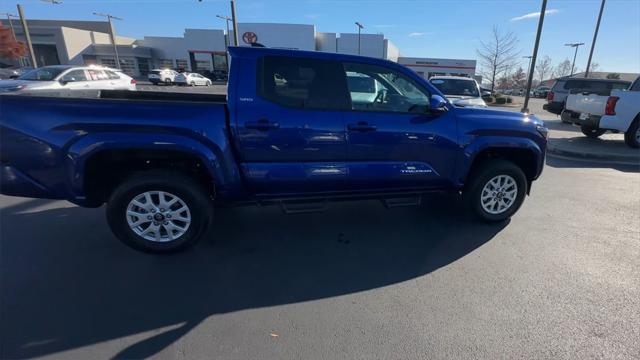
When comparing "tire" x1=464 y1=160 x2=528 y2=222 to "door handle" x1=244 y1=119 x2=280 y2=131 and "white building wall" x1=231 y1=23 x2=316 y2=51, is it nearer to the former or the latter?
"door handle" x1=244 y1=119 x2=280 y2=131

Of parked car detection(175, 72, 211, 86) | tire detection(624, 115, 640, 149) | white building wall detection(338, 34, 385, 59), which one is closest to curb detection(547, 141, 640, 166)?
tire detection(624, 115, 640, 149)

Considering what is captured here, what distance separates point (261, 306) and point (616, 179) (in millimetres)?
7068

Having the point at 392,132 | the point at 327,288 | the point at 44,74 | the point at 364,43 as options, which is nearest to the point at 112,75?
the point at 44,74

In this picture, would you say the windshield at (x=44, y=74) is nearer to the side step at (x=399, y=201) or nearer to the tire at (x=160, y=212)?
the tire at (x=160, y=212)

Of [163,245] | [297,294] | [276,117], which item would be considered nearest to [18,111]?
[163,245]

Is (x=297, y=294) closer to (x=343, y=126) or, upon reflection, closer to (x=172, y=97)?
(x=343, y=126)

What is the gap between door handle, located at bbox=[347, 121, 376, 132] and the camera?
333 centimetres

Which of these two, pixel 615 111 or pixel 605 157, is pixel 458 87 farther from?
pixel 605 157

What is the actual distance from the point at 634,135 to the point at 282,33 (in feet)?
151

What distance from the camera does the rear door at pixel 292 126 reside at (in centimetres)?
314

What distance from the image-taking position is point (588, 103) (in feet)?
28.9

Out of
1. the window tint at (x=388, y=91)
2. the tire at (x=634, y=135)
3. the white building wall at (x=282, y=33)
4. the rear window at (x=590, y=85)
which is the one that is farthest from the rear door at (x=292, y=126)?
the white building wall at (x=282, y=33)

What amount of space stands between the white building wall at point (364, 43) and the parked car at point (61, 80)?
1587 inches

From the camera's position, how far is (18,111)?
2736 mm
